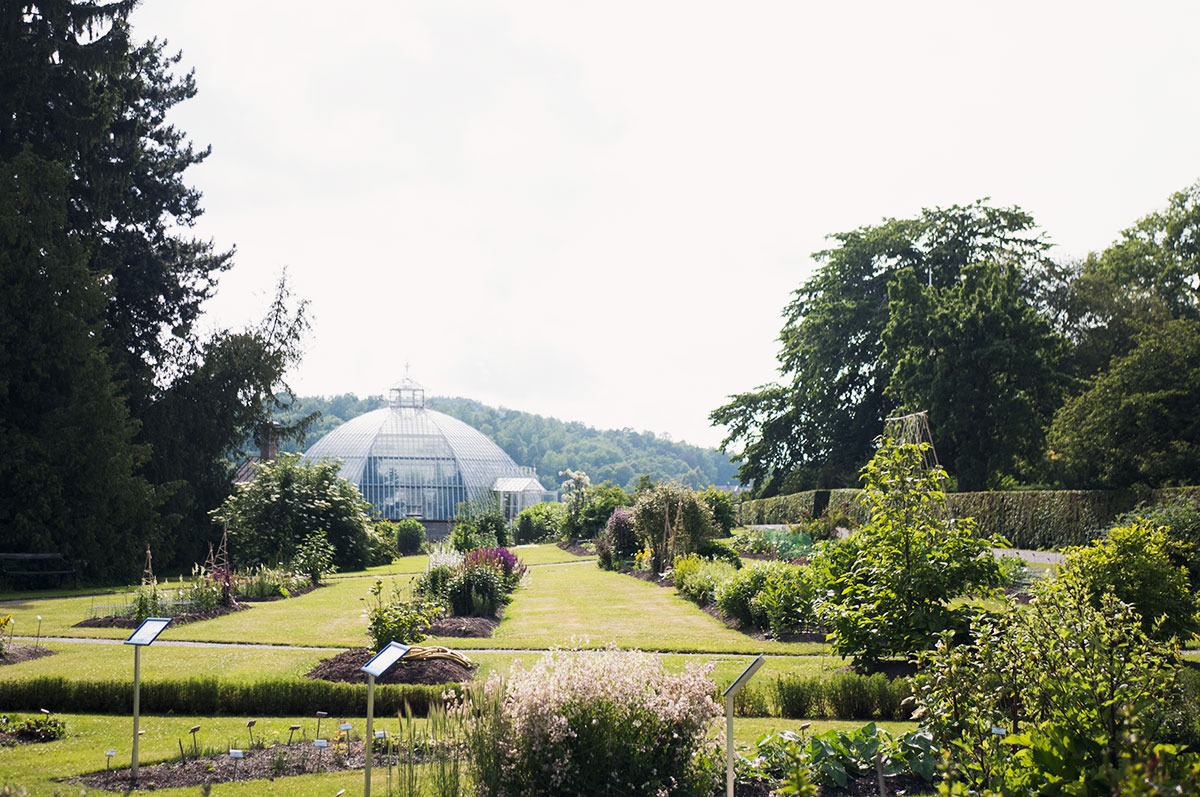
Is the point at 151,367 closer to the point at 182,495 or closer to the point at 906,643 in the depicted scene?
the point at 182,495

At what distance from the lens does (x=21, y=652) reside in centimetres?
1028

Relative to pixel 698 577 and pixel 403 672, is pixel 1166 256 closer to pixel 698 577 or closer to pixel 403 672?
pixel 698 577

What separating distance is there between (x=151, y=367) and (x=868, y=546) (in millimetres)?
22300

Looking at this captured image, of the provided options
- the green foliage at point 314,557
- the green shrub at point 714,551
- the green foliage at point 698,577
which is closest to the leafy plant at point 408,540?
the green foliage at point 314,557

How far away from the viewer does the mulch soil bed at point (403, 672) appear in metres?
8.18

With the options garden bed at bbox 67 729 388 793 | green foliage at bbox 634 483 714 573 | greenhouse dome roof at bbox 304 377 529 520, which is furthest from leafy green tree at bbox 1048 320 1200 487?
greenhouse dome roof at bbox 304 377 529 520

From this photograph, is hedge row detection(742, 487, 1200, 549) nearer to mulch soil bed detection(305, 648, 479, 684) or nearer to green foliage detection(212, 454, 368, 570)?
mulch soil bed detection(305, 648, 479, 684)

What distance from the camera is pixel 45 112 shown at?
68.0 ft

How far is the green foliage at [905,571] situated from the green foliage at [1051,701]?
2615 millimetres

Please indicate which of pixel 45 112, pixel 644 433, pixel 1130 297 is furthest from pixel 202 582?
pixel 644 433

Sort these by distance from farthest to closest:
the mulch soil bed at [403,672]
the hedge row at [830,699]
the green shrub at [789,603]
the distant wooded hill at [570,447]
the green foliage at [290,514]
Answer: the distant wooded hill at [570,447], the green foliage at [290,514], the green shrub at [789,603], the mulch soil bed at [403,672], the hedge row at [830,699]

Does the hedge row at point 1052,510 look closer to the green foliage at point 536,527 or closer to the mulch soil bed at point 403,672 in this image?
the mulch soil bed at point 403,672

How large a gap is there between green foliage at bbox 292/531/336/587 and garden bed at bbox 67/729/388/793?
14.0m

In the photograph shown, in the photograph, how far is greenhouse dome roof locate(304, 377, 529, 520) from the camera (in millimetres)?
47219
